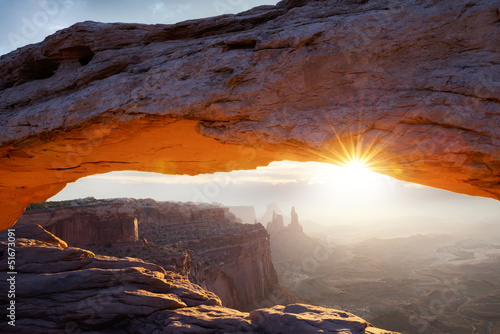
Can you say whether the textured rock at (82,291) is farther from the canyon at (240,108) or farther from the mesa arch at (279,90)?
the mesa arch at (279,90)

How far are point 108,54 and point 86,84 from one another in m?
1.39

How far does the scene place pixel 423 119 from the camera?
21.1 ft

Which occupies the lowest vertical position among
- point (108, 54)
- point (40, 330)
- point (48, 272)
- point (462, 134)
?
Result: point (40, 330)

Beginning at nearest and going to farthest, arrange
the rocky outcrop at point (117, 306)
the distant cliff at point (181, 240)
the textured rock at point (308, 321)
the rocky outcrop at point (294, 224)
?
the textured rock at point (308, 321) → the rocky outcrop at point (117, 306) → the distant cliff at point (181, 240) → the rocky outcrop at point (294, 224)

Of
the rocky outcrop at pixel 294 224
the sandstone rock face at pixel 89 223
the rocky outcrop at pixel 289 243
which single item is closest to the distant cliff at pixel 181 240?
the sandstone rock face at pixel 89 223

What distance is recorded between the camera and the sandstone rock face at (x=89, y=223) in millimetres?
33375

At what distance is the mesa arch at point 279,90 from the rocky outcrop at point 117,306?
435 cm

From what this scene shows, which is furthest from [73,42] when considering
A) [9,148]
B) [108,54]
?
[9,148]

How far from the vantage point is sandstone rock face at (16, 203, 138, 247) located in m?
33.4

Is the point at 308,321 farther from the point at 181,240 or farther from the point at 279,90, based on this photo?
the point at 181,240

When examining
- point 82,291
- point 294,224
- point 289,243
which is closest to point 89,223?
point 82,291

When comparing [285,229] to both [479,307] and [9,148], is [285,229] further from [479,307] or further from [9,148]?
[9,148]

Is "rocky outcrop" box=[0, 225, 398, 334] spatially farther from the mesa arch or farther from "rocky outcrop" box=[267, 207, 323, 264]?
"rocky outcrop" box=[267, 207, 323, 264]

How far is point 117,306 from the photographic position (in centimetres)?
835
